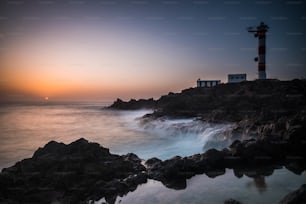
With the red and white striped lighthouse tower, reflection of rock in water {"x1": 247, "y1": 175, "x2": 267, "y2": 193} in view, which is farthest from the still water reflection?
the red and white striped lighthouse tower

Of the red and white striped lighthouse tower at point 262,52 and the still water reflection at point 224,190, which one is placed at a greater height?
the red and white striped lighthouse tower at point 262,52

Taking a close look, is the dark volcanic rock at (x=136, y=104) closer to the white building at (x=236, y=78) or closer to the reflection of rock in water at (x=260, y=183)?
the white building at (x=236, y=78)

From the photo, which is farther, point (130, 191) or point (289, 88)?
point (289, 88)

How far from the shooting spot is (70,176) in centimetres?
610

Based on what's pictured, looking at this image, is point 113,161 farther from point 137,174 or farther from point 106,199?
point 106,199

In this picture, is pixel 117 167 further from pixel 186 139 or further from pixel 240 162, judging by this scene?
pixel 186 139

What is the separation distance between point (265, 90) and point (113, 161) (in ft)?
50.7

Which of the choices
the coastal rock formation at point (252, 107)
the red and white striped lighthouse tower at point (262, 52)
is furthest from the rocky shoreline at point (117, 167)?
the red and white striped lighthouse tower at point (262, 52)

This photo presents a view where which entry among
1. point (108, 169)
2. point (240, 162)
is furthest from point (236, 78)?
point (108, 169)

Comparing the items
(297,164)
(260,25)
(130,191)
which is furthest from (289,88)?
(130,191)

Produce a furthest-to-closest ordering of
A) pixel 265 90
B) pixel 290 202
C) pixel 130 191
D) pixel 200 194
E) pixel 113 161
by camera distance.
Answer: pixel 265 90, pixel 113 161, pixel 130 191, pixel 200 194, pixel 290 202

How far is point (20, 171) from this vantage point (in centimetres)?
629

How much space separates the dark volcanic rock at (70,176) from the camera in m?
5.47

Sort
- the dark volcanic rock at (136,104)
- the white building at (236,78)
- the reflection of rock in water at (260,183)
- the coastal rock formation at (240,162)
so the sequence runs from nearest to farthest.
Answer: the reflection of rock in water at (260,183)
the coastal rock formation at (240,162)
the white building at (236,78)
the dark volcanic rock at (136,104)
